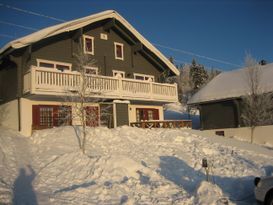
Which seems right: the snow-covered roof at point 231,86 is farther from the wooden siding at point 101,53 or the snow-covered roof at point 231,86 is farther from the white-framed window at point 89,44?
the white-framed window at point 89,44

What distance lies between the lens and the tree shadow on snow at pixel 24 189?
939 cm

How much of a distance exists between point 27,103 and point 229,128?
18.0 m

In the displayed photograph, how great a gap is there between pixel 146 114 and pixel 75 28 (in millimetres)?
9411

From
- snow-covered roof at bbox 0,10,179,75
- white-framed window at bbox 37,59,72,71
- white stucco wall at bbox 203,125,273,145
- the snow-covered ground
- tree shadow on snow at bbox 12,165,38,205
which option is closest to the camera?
tree shadow on snow at bbox 12,165,38,205

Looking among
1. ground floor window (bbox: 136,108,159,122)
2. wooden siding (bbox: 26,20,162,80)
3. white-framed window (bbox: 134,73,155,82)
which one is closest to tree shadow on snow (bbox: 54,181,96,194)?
wooden siding (bbox: 26,20,162,80)

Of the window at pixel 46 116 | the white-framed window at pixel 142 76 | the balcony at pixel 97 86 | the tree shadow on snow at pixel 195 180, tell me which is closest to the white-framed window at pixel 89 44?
the balcony at pixel 97 86

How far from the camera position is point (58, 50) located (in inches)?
922

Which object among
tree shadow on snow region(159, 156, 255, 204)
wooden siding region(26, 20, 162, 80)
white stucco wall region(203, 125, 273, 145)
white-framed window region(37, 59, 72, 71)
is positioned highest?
wooden siding region(26, 20, 162, 80)

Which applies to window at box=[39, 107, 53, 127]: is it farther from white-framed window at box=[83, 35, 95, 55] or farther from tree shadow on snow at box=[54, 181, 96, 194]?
tree shadow on snow at box=[54, 181, 96, 194]

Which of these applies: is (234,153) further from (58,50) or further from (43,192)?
(58,50)

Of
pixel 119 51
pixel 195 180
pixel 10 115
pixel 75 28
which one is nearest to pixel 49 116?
pixel 10 115

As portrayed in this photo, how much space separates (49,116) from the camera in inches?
863

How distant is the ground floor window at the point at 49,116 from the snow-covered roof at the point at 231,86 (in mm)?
14922

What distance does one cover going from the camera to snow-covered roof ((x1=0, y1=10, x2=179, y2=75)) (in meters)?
20.0
